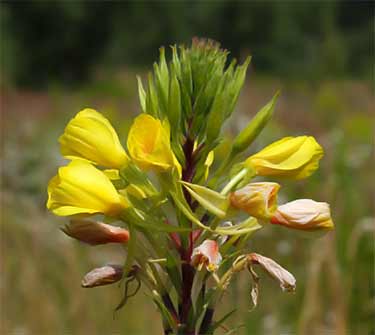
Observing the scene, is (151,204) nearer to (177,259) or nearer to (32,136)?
(177,259)

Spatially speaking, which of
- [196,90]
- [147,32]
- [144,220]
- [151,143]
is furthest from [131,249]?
[147,32]

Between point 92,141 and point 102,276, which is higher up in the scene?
point 92,141

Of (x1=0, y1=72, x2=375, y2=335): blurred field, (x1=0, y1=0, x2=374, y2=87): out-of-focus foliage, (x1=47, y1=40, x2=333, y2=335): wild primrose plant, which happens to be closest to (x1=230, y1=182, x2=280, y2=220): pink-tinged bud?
(x1=47, y1=40, x2=333, y2=335): wild primrose plant

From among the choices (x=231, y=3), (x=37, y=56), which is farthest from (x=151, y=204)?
(x=231, y=3)

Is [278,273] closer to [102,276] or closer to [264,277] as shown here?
[102,276]

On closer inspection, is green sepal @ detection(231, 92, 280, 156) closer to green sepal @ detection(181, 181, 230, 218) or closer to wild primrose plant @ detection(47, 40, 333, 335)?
wild primrose plant @ detection(47, 40, 333, 335)

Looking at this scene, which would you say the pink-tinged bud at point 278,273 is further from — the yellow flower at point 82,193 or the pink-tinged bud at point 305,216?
the yellow flower at point 82,193

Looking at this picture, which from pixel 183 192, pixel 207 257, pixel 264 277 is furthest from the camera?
pixel 264 277
